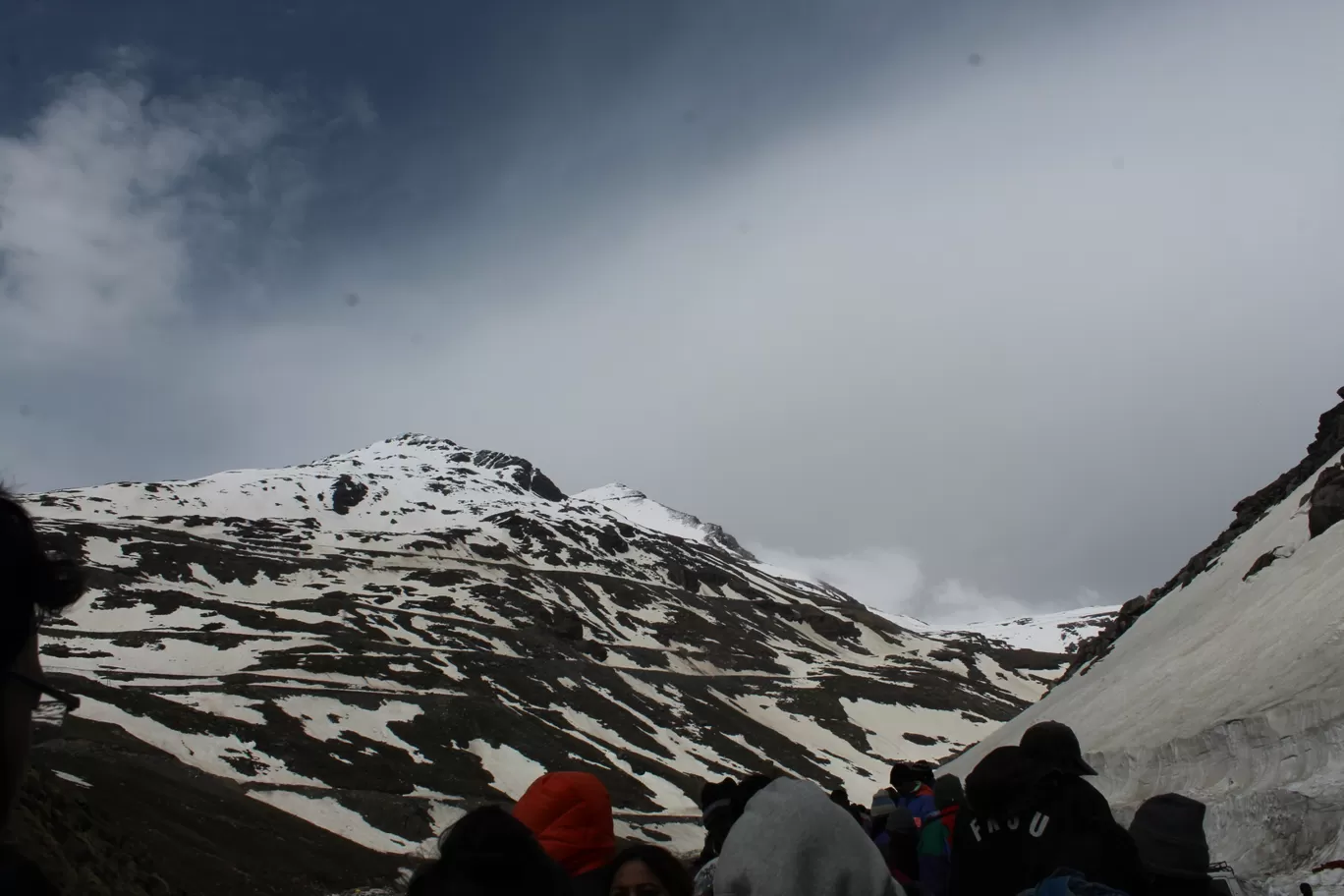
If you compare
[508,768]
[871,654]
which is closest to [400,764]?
[508,768]

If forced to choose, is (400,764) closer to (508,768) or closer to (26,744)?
(508,768)

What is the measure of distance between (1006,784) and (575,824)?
2.35 meters

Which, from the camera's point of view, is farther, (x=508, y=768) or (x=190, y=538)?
(x=190, y=538)

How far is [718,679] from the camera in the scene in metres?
113

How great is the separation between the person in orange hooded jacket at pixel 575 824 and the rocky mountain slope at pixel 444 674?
94.6 inches

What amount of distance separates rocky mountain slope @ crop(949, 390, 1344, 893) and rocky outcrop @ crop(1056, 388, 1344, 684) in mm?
3186

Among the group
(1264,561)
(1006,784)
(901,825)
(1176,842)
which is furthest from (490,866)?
(1264,561)

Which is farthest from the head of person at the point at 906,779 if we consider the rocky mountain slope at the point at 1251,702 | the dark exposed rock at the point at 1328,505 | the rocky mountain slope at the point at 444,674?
the dark exposed rock at the point at 1328,505

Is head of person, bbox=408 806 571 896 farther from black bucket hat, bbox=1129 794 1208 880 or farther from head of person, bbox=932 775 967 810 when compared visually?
head of person, bbox=932 775 967 810

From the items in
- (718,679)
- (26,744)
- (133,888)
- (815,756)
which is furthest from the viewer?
(718,679)

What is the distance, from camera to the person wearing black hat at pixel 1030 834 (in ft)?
14.9

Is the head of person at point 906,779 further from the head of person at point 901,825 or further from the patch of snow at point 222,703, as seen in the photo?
the patch of snow at point 222,703

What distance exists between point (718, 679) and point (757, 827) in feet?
372

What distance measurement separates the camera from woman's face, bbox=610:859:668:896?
4.39 meters
